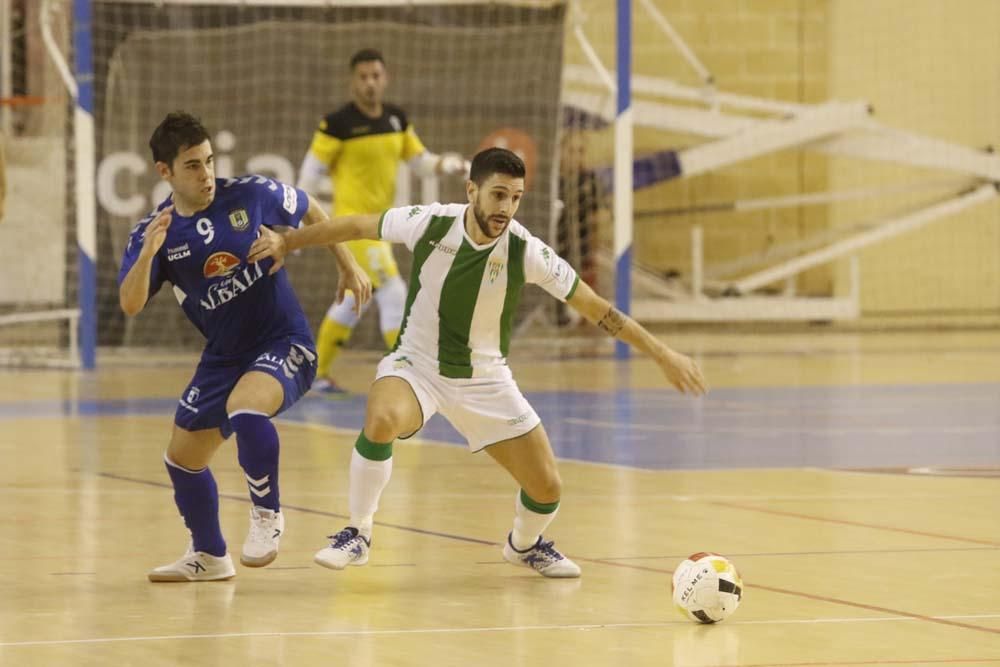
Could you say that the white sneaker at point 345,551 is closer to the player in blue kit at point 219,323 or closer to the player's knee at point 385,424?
the player in blue kit at point 219,323

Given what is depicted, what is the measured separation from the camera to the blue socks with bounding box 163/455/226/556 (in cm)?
641

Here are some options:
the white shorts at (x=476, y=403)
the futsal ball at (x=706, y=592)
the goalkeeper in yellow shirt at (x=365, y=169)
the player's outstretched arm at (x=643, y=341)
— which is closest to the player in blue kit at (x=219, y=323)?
the white shorts at (x=476, y=403)

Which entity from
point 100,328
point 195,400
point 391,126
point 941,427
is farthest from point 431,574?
point 100,328

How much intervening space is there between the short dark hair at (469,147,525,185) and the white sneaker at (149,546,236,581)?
1591 mm

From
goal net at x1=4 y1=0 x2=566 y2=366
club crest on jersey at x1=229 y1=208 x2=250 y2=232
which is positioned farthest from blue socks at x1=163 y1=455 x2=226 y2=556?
goal net at x1=4 y1=0 x2=566 y2=366

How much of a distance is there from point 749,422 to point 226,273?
6241 mm

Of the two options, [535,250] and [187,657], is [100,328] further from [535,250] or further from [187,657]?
[187,657]

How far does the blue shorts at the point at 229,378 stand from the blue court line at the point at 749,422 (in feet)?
11.6

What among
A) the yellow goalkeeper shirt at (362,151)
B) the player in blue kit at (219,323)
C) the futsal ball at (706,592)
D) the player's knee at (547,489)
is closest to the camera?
the futsal ball at (706,592)

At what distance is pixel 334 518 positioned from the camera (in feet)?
25.6

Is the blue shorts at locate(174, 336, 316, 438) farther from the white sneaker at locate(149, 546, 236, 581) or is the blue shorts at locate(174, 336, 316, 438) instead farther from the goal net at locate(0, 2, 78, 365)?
the goal net at locate(0, 2, 78, 365)

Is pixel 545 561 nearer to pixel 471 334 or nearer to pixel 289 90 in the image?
pixel 471 334

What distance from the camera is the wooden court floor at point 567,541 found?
5141mm

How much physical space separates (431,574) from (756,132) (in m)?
17.6
